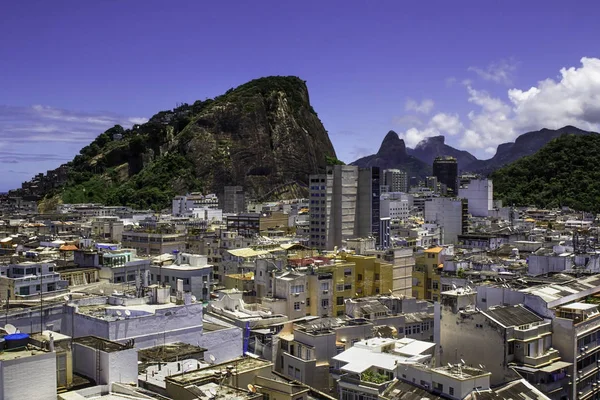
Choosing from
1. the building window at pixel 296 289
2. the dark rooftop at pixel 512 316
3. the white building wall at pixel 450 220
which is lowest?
the building window at pixel 296 289

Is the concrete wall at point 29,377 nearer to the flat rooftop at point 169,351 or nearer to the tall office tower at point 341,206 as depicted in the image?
the flat rooftop at point 169,351

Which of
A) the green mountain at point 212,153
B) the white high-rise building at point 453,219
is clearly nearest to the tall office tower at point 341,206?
the white high-rise building at point 453,219

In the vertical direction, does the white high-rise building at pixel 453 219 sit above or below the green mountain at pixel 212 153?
below

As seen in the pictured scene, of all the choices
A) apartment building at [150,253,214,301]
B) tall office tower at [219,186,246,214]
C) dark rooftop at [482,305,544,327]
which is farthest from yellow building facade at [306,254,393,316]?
tall office tower at [219,186,246,214]

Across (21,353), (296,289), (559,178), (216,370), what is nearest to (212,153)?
(559,178)

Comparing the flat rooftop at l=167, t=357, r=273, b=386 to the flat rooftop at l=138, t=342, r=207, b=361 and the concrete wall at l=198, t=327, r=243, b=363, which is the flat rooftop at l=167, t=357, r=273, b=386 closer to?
the flat rooftop at l=138, t=342, r=207, b=361
